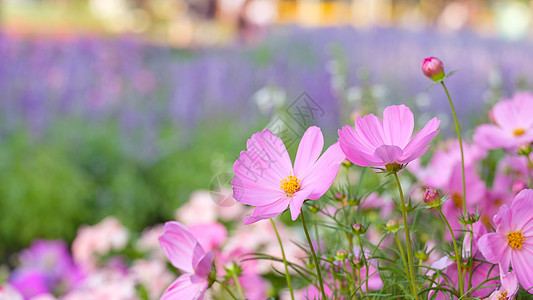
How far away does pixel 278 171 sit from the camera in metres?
0.38

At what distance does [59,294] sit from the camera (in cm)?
88

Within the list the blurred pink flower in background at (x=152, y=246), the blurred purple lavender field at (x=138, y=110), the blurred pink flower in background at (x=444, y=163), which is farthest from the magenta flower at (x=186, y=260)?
the blurred purple lavender field at (x=138, y=110)

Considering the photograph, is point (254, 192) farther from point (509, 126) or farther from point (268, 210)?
point (509, 126)

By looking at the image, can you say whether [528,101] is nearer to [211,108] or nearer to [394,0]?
[211,108]

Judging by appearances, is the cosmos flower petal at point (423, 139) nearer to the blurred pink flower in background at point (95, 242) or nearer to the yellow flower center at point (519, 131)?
the yellow flower center at point (519, 131)

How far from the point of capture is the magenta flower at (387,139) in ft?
1.06

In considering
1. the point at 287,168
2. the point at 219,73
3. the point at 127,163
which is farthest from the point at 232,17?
the point at 287,168

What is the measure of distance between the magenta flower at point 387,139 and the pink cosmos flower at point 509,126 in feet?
0.70

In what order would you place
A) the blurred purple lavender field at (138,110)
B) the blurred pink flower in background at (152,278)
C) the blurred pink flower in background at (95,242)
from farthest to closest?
the blurred purple lavender field at (138,110), the blurred pink flower in background at (95,242), the blurred pink flower in background at (152,278)

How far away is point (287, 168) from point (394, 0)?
36.5 feet

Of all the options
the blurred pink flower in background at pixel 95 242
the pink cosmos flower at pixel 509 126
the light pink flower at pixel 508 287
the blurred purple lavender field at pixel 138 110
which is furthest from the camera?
the blurred purple lavender field at pixel 138 110

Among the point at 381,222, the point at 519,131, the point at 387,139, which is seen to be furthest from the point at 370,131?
the point at 519,131

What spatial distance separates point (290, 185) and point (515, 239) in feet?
0.45

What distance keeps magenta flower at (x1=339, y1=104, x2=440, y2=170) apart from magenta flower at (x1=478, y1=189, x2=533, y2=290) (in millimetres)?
61
